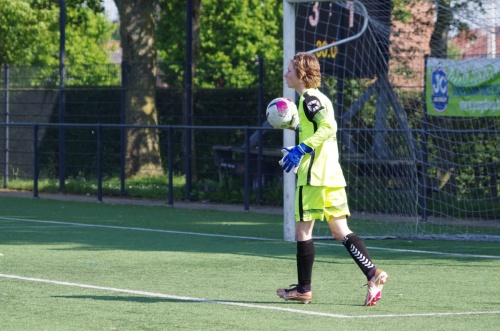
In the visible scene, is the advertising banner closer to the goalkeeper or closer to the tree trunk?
the goalkeeper

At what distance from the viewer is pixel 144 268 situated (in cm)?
1117

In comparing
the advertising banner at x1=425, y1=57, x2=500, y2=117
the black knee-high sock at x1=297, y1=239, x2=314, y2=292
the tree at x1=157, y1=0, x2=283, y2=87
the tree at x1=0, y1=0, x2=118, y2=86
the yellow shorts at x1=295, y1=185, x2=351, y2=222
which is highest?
the tree at x1=157, y1=0, x2=283, y2=87

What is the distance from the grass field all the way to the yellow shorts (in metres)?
0.67

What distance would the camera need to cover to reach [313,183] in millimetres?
8969

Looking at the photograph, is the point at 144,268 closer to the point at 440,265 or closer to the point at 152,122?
the point at 440,265

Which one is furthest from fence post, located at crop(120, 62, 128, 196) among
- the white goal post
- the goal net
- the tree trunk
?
the white goal post

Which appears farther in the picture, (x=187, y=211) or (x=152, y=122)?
(x=152, y=122)

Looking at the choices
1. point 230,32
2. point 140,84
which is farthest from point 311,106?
point 230,32

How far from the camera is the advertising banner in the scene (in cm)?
1605

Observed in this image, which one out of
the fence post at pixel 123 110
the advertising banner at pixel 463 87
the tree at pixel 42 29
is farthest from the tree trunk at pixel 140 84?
the advertising banner at pixel 463 87

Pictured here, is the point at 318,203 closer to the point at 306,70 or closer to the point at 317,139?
the point at 317,139

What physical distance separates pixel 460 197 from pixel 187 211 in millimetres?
4530

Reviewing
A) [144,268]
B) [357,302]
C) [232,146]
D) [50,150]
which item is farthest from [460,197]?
[50,150]

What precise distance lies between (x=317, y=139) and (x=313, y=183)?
35cm
